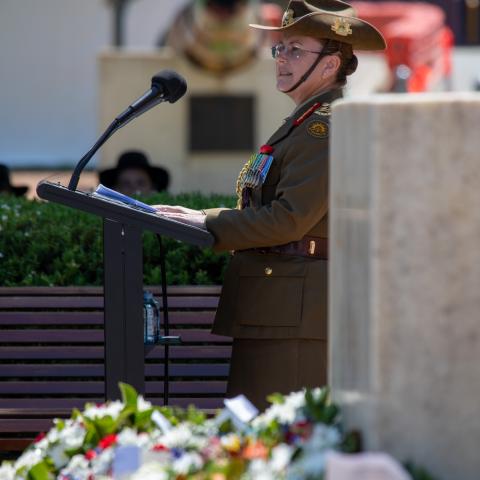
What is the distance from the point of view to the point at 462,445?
294 cm

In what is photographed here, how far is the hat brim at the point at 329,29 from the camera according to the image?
3.97 m

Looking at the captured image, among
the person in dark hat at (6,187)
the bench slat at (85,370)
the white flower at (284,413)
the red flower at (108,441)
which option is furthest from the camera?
the person in dark hat at (6,187)

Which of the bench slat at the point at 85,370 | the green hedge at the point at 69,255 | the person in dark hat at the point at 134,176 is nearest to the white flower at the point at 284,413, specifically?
the bench slat at the point at 85,370

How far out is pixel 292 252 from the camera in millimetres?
4000

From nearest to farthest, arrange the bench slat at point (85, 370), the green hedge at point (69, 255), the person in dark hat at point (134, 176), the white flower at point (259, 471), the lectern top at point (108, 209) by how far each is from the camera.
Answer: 1. the white flower at point (259, 471)
2. the lectern top at point (108, 209)
3. the bench slat at point (85, 370)
4. the green hedge at point (69, 255)
5. the person in dark hat at point (134, 176)

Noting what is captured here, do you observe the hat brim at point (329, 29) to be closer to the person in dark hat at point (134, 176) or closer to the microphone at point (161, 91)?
the microphone at point (161, 91)

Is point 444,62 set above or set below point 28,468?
above

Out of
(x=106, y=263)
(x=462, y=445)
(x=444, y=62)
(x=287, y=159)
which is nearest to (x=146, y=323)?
(x=106, y=263)

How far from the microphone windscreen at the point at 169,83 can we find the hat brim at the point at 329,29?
1.31 feet

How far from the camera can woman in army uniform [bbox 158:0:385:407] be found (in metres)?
3.97

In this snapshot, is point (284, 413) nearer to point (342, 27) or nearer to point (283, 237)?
point (283, 237)

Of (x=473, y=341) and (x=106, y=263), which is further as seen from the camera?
(x=106, y=263)

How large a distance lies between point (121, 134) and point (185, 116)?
0.55 meters

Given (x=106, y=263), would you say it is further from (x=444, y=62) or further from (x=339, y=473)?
(x=444, y=62)
